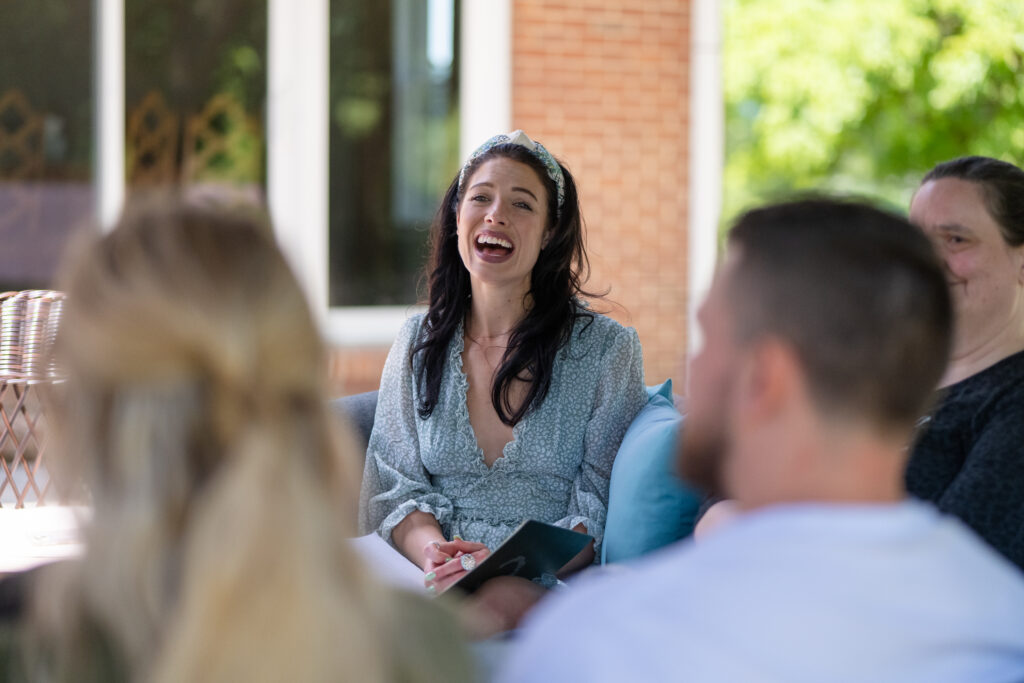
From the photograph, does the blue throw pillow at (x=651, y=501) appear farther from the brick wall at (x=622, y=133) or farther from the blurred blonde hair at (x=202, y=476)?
the brick wall at (x=622, y=133)

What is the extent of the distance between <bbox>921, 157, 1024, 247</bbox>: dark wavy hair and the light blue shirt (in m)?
1.47

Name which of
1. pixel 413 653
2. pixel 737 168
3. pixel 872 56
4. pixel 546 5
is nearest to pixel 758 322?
pixel 413 653

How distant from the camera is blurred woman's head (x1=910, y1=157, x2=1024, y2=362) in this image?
234 centimetres

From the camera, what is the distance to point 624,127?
6.22 metres

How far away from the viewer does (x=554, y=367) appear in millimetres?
2982

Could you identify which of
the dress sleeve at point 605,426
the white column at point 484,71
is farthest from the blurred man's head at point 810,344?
the white column at point 484,71

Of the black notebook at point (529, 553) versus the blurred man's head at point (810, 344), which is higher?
the blurred man's head at point (810, 344)

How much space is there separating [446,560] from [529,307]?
2.65 feet

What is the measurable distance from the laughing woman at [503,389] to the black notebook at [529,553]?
1.31 ft

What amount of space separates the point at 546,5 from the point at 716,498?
13.2ft

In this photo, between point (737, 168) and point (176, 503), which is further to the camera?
point (737, 168)

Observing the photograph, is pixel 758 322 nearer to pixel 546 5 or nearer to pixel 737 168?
pixel 546 5

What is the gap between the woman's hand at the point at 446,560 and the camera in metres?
2.57

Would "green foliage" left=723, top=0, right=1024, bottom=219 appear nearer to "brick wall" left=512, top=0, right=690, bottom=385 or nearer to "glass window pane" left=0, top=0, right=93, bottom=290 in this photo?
"brick wall" left=512, top=0, right=690, bottom=385
